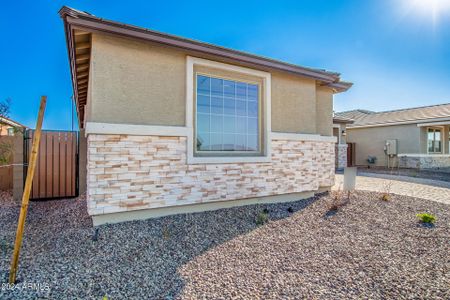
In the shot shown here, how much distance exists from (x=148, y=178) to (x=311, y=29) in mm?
8273

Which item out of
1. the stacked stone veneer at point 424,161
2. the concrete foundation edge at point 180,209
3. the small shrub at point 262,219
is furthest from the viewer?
the stacked stone veneer at point 424,161

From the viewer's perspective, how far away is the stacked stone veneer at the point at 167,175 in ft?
13.8

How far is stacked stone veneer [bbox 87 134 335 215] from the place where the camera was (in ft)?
13.8

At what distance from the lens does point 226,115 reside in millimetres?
5664

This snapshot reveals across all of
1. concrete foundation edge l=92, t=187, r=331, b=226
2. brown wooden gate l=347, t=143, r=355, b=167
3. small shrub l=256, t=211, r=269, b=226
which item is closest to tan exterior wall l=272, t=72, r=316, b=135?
concrete foundation edge l=92, t=187, r=331, b=226

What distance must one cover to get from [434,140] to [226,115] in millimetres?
19733

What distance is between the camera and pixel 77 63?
5.53 metres

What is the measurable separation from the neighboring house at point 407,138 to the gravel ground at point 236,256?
1422 centimetres

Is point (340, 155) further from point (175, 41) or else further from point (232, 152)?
point (175, 41)

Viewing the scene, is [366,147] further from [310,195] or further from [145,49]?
[145,49]

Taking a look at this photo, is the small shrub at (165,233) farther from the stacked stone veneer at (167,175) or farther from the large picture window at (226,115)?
the large picture window at (226,115)

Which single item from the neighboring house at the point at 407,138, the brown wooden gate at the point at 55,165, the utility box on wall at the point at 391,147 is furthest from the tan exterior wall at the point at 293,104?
the utility box on wall at the point at 391,147

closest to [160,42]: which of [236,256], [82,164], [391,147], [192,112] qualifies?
[192,112]

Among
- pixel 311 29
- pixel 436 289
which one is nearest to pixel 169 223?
pixel 436 289
